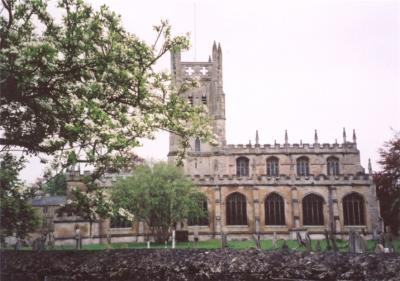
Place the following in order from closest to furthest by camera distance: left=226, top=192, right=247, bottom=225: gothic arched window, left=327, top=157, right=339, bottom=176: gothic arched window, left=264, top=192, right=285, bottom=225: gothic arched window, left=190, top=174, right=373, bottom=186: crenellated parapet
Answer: left=190, top=174, right=373, bottom=186: crenellated parapet, left=264, top=192, right=285, bottom=225: gothic arched window, left=226, top=192, right=247, bottom=225: gothic arched window, left=327, top=157, right=339, bottom=176: gothic arched window

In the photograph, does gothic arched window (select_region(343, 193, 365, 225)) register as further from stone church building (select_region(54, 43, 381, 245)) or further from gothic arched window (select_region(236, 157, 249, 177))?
gothic arched window (select_region(236, 157, 249, 177))

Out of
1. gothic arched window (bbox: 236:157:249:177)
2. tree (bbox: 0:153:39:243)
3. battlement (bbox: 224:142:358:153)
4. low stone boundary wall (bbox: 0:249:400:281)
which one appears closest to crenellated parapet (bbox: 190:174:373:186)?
gothic arched window (bbox: 236:157:249:177)

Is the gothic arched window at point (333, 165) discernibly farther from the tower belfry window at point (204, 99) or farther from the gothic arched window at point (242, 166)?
the tower belfry window at point (204, 99)

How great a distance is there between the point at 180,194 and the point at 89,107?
27.4 meters

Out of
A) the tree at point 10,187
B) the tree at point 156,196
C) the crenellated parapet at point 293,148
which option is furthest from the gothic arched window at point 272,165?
the tree at point 10,187

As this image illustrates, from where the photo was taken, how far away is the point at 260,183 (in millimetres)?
46594

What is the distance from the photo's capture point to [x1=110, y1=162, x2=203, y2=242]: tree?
3659cm

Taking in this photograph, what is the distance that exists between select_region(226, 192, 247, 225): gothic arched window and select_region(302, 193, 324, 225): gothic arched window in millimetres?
6722

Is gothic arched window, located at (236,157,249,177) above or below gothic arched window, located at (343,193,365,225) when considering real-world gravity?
above

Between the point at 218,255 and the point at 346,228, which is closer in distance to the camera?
the point at 218,255

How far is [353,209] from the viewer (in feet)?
148

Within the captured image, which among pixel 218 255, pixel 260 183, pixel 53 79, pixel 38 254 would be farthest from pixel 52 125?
pixel 260 183

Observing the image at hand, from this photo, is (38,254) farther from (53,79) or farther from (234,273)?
(234,273)

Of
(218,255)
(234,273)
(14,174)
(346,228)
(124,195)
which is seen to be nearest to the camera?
(234,273)
